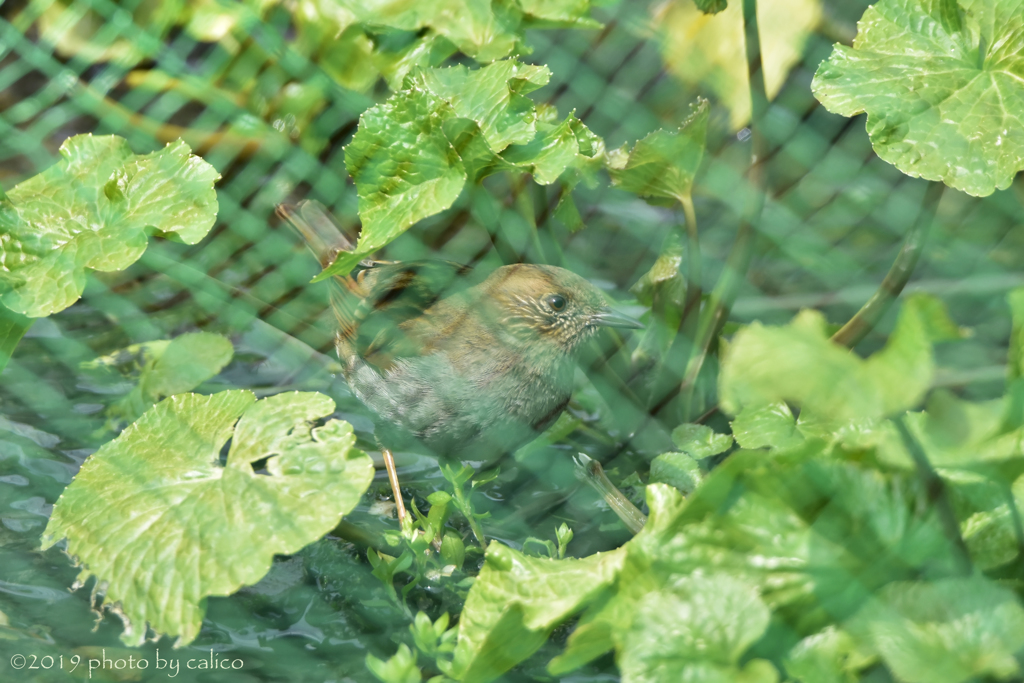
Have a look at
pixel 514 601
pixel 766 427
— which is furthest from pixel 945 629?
pixel 766 427

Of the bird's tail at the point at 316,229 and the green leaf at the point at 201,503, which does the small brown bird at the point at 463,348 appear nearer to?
the bird's tail at the point at 316,229

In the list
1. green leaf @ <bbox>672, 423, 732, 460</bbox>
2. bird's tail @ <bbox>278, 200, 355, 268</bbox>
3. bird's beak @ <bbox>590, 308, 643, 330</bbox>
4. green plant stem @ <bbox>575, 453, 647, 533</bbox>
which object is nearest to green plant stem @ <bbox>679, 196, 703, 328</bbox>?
bird's beak @ <bbox>590, 308, 643, 330</bbox>

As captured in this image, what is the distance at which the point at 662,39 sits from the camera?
2824 millimetres

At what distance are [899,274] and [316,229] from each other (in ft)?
5.59

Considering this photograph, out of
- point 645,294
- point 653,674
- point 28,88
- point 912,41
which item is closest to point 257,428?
point 653,674

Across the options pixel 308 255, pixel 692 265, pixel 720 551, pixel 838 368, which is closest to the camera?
pixel 838 368

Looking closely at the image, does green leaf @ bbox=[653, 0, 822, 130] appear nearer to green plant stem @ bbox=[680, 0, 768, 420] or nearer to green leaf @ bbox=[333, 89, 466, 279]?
green plant stem @ bbox=[680, 0, 768, 420]

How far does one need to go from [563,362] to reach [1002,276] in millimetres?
1252

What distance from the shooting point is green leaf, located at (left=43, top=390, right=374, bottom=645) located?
1.53m

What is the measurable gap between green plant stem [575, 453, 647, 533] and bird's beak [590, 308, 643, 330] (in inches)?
20.2

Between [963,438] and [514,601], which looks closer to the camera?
[963,438]

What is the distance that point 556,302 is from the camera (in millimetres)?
2443

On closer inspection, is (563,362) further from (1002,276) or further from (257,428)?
(1002,276)

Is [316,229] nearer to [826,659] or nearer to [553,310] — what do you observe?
[553,310]
